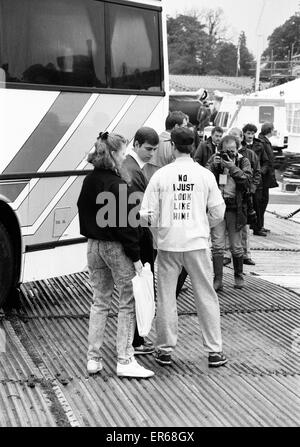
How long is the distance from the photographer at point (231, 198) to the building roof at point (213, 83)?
4911cm

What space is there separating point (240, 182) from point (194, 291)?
2529mm

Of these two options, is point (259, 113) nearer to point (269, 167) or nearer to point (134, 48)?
point (269, 167)

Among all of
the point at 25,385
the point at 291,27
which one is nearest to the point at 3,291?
the point at 25,385

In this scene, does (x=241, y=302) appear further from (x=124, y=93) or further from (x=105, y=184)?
(x=105, y=184)

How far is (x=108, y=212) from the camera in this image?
503 cm

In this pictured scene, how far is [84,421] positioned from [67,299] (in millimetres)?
2996

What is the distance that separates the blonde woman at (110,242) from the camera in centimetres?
505

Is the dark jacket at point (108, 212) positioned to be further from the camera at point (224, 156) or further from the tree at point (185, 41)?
the tree at point (185, 41)

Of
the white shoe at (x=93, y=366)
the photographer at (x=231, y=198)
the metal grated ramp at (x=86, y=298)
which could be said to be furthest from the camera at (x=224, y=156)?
the white shoe at (x=93, y=366)

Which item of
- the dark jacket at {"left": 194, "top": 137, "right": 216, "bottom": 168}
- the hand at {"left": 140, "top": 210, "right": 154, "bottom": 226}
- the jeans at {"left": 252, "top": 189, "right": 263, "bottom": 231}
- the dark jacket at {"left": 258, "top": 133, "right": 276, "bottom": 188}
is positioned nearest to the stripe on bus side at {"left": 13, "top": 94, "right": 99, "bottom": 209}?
the hand at {"left": 140, "top": 210, "right": 154, "bottom": 226}

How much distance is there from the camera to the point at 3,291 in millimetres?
6629

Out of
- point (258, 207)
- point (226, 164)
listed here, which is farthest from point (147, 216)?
point (258, 207)

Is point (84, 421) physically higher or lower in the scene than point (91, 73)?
lower

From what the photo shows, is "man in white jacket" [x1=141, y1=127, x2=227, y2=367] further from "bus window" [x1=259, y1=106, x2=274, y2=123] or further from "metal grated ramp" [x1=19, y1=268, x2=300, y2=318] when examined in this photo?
"bus window" [x1=259, y1=106, x2=274, y2=123]
